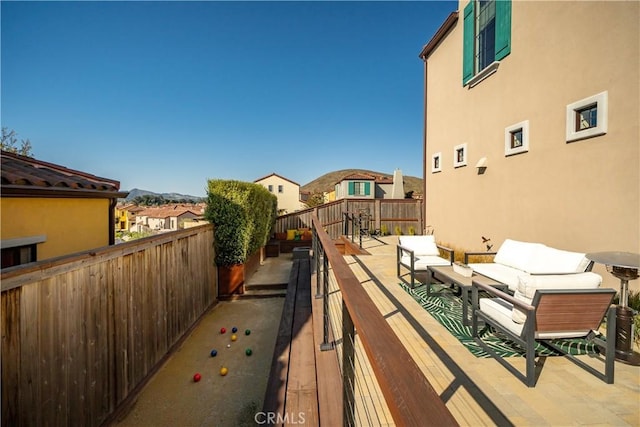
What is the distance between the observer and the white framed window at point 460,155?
673cm

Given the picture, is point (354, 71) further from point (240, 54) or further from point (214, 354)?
point (214, 354)

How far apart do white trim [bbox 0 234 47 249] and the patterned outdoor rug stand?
5.20 m

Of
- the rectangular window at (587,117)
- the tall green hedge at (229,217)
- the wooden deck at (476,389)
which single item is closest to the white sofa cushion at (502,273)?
the wooden deck at (476,389)

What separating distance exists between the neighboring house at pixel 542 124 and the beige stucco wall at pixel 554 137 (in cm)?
1

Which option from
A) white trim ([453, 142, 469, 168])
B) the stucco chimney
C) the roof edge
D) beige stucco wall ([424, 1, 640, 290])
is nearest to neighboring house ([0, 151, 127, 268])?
beige stucco wall ([424, 1, 640, 290])

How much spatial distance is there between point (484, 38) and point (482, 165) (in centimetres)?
306

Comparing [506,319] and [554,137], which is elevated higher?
[554,137]

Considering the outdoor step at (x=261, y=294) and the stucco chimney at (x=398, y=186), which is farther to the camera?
the stucco chimney at (x=398, y=186)

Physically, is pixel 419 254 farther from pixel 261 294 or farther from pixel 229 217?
pixel 229 217

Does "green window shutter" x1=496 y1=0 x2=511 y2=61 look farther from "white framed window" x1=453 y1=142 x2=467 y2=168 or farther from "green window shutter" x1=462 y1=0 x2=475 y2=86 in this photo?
"white framed window" x1=453 y1=142 x2=467 y2=168

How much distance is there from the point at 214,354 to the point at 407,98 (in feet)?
69.7

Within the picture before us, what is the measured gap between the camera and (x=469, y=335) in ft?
9.93

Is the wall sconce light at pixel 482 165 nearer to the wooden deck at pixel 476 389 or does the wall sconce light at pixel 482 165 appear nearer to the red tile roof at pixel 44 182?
the wooden deck at pixel 476 389

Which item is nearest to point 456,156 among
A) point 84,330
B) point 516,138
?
point 516,138
